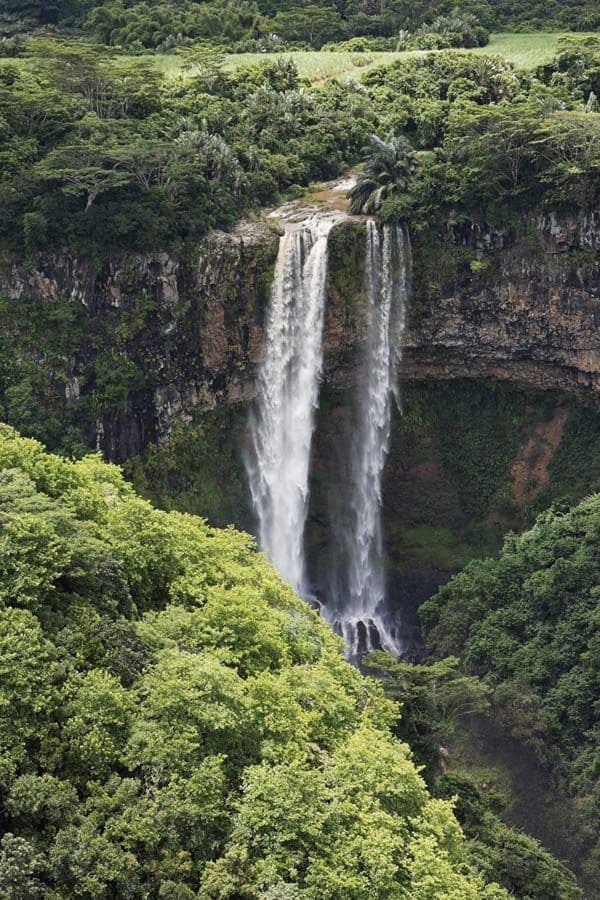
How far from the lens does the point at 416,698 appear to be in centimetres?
3034

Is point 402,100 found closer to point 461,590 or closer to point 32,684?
point 461,590

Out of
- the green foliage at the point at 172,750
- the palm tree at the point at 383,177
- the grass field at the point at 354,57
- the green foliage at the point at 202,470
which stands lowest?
the green foliage at the point at 172,750

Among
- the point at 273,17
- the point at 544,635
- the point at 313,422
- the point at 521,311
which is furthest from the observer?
the point at 273,17

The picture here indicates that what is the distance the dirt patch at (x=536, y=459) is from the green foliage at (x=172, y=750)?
66.1ft

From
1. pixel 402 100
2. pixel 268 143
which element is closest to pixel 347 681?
pixel 268 143

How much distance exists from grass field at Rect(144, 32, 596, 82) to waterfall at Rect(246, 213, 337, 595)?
12562 millimetres

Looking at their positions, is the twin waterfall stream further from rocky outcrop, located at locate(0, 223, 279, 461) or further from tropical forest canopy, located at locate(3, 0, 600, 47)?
tropical forest canopy, located at locate(3, 0, 600, 47)

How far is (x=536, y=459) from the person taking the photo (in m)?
42.5

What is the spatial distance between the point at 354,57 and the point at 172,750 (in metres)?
39.3

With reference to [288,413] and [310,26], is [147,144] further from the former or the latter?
[310,26]

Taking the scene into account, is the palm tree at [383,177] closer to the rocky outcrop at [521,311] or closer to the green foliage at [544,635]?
the rocky outcrop at [521,311]

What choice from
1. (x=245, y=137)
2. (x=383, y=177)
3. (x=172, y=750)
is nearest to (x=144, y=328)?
(x=245, y=137)

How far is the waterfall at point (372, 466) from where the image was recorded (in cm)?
4091

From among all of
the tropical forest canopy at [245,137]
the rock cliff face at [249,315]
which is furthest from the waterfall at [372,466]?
the tropical forest canopy at [245,137]
